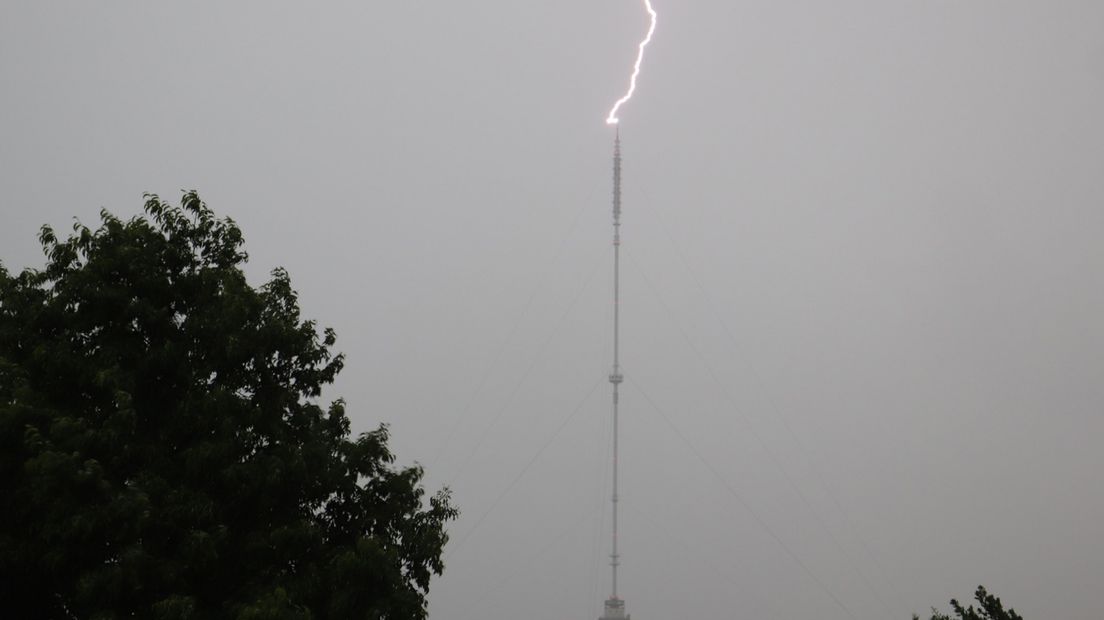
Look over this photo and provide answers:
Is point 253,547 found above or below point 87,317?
below

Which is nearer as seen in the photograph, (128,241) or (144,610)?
(144,610)

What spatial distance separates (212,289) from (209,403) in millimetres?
2173

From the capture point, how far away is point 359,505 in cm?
1934

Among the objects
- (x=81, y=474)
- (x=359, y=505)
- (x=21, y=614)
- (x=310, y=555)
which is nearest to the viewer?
(x=81, y=474)

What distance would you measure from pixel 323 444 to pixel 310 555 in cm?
181

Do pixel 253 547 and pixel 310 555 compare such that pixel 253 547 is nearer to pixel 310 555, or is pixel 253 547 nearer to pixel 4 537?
pixel 310 555

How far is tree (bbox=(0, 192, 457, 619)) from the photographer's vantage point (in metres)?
15.9

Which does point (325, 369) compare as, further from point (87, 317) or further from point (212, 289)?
point (87, 317)

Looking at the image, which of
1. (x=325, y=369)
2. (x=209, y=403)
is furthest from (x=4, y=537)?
(x=325, y=369)

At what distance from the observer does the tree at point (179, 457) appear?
15930mm

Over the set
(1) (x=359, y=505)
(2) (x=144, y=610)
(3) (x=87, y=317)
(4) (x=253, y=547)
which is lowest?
(2) (x=144, y=610)

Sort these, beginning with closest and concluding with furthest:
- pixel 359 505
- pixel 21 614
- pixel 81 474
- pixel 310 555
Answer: pixel 81 474 < pixel 21 614 < pixel 310 555 < pixel 359 505

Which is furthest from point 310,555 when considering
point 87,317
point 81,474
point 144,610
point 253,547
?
point 87,317

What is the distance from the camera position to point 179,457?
56.4 ft
